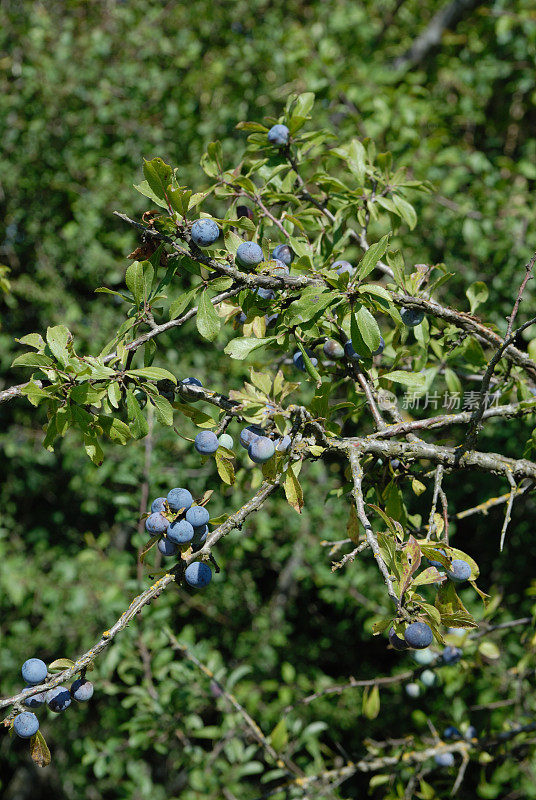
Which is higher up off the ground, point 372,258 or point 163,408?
point 372,258

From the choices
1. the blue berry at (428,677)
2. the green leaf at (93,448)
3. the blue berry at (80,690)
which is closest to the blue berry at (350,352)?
the green leaf at (93,448)

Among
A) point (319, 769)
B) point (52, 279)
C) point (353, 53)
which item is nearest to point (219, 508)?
point (319, 769)

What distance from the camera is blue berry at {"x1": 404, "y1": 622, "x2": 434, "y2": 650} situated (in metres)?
0.82

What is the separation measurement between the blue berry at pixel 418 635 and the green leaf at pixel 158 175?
2.21 feet

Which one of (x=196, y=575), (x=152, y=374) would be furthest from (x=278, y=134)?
(x=196, y=575)

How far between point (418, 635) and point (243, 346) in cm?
47

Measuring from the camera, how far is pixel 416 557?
826mm

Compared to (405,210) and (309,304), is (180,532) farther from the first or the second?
(405,210)

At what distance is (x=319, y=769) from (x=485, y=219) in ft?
6.92

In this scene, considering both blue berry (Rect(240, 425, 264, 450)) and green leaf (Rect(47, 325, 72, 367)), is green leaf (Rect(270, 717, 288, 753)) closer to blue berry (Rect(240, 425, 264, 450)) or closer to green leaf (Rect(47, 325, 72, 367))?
blue berry (Rect(240, 425, 264, 450))

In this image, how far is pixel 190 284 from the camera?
2.56 meters

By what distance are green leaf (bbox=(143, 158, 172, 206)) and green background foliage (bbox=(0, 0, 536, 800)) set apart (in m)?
1.44

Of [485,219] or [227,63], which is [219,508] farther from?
[227,63]

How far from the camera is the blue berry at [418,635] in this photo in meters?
0.82
